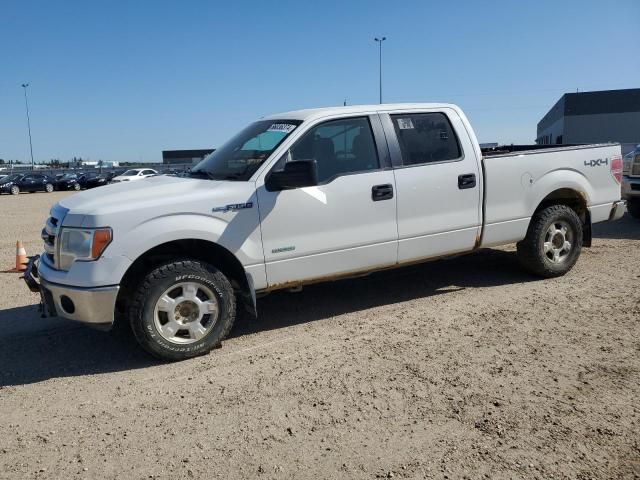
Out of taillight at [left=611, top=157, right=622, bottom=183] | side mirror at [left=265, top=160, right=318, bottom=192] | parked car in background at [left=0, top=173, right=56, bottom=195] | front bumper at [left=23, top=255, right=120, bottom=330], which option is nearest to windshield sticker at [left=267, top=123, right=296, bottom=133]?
side mirror at [left=265, top=160, right=318, bottom=192]

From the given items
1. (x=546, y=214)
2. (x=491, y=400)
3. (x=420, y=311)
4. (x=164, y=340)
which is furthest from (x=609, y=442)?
(x=546, y=214)

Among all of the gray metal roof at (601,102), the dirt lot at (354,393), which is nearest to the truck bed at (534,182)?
the dirt lot at (354,393)

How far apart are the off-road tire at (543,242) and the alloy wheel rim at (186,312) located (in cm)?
363

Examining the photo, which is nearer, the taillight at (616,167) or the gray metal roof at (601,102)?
A: the taillight at (616,167)

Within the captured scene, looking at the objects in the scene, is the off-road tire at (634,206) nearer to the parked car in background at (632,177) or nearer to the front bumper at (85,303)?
the parked car in background at (632,177)

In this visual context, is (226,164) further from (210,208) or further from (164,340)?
(164,340)

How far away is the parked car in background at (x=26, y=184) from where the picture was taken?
117ft

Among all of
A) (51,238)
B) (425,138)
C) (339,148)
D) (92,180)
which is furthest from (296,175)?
(92,180)

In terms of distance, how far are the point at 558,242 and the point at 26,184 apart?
37850mm

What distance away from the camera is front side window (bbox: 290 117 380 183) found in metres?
4.89

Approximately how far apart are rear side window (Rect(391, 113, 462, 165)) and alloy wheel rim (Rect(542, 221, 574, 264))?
5.21ft

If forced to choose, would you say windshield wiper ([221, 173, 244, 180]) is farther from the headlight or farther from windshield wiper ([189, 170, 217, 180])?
the headlight

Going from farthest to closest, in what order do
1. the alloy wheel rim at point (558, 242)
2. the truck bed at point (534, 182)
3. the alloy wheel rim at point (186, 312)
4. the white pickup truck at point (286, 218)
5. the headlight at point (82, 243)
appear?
1. the alloy wheel rim at point (558, 242)
2. the truck bed at point (534, 182)
3. the alloy wheel rim at point (186, 312)
4. the white pickup truck at point (286, 218)
5. the headlight at point (82, 243)

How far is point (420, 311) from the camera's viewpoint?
5.38 m
